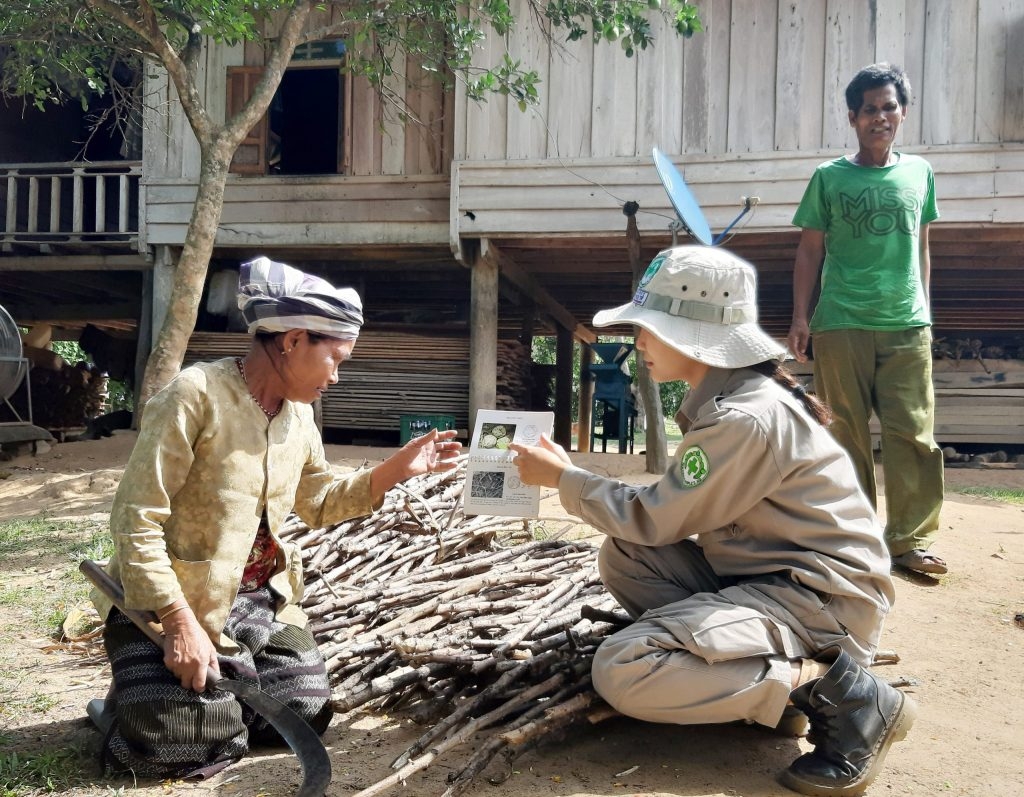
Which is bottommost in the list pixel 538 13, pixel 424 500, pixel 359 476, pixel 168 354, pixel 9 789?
pixel 9 789

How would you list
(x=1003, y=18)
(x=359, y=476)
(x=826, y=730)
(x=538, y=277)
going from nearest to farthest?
(x=826, y=730), (x=359, y=476), (x=1003, y=18), (x=538, y=277)

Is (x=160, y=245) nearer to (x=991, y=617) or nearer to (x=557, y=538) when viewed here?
(x=557, y=538)

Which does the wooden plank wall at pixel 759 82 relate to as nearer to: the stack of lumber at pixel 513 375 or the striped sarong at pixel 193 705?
the stack of lumber at pixel 513 375

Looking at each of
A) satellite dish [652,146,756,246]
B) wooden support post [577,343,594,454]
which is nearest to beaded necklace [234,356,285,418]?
satellite dish [652,146,756,246]

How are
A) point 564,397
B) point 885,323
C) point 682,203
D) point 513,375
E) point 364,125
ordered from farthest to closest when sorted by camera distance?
1. point 564,397
2. point 513,375
3. point 364,125
4. point 682,203
5. point 885,323

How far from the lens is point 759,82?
28.3ft


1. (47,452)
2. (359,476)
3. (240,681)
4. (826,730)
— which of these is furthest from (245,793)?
(47,452)

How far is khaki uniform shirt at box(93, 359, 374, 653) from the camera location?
218 cm

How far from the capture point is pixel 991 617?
3.60 metres

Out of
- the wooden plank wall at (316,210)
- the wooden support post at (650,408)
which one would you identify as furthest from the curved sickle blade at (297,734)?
the wooden plank wall at (316,210)

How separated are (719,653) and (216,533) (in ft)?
4.50

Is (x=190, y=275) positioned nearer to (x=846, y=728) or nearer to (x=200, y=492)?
(x=200, y=492)

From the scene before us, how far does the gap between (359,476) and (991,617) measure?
9.08ft

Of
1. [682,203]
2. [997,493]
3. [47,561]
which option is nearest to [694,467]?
[47,561]
